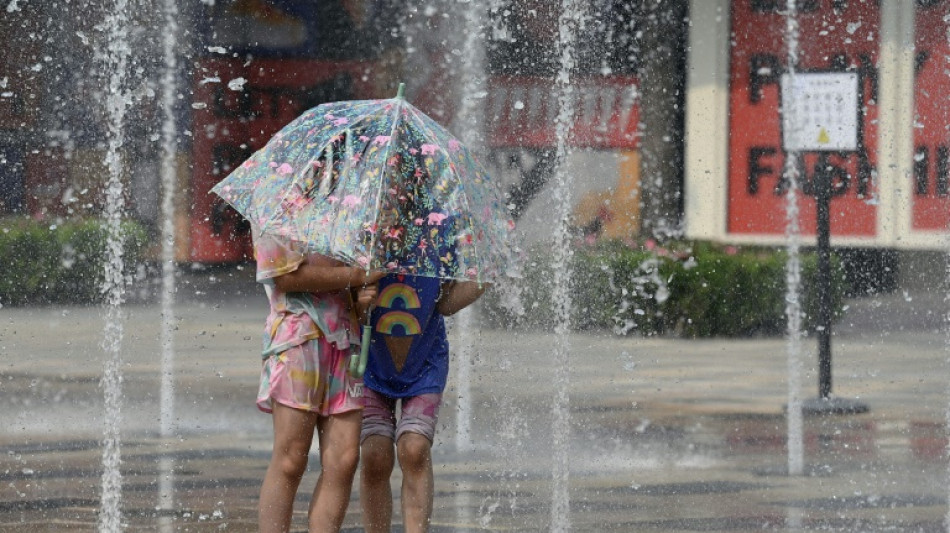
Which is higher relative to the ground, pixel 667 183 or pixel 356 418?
pixel 667 183

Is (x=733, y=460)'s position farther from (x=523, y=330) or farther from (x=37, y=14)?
(x=37, y=14)

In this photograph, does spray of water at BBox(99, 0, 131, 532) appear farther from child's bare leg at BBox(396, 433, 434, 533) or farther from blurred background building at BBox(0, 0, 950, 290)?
child's bare leg at BBox(396, 433, 434, 533)

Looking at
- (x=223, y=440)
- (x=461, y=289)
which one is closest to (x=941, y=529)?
(x=461, y=289)

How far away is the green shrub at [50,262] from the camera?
14.2 metres

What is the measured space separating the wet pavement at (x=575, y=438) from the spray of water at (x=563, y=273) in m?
0.06

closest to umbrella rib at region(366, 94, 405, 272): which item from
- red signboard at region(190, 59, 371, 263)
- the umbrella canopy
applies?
the umbrella canopy

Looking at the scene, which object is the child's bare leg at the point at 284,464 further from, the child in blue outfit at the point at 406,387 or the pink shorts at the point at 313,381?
the child in blue outfit at the point at 406,387

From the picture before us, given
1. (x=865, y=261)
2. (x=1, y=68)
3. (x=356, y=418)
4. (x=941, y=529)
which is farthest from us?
(x=1, y=68)

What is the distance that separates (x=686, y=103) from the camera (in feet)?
53.4

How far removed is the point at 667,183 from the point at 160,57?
5.47 metres

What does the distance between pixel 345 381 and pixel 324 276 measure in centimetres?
29

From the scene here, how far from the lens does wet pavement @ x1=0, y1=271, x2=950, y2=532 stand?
539cm

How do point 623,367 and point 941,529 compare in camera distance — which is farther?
point 623,367

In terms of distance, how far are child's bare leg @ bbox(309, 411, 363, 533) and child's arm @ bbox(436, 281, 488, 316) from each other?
383 mm
